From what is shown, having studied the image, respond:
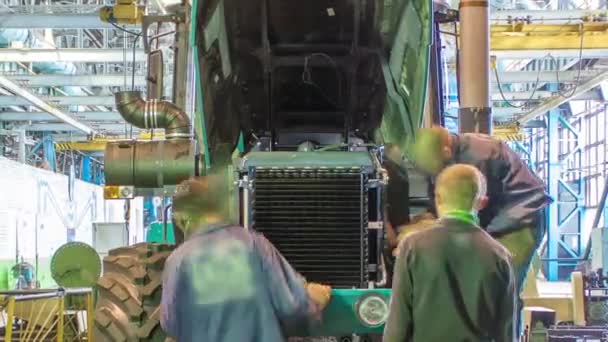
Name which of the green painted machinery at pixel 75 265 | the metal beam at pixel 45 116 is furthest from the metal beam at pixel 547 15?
the metal beam at pixel 45 116

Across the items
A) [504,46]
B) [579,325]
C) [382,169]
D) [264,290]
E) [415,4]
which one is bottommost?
[579,325]

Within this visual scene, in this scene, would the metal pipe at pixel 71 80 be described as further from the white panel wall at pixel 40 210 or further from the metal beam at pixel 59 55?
the metal beam at pixel 59 55

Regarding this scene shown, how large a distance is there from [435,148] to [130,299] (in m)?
2.16

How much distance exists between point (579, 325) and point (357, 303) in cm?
602

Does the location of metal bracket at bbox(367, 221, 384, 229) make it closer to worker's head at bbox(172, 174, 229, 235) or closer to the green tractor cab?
the green tractor cab

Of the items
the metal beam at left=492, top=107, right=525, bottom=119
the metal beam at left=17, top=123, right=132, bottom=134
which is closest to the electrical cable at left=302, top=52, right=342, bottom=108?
the metal beam at left=492, top=107, right=525, bottom=119

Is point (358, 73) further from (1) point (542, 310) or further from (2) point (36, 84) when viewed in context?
(2) point (36, 84)

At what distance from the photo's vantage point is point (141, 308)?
5.32 meters

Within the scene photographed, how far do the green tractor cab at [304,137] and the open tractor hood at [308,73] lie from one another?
0.01m

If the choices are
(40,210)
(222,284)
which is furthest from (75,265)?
(40,210)

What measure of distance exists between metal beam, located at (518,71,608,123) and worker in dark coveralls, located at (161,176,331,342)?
16.1 meters

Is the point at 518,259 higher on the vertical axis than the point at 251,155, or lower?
lower

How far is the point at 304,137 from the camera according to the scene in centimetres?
709

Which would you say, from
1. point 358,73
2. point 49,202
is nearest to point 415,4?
point 358,73
